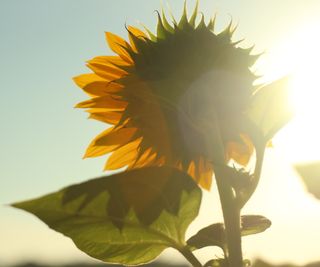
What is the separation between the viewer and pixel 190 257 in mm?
1213

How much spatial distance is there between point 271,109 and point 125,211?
47cm

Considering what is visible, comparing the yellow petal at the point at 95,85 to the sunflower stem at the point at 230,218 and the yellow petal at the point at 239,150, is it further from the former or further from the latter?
the sunflower stem at the point at 230,218

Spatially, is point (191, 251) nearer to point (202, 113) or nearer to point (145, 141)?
point (202, 113)

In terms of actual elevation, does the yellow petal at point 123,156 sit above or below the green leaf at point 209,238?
above

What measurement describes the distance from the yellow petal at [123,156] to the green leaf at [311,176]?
1.01 metres

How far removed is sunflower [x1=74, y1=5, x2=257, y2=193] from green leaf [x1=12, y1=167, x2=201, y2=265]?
5.5 inches

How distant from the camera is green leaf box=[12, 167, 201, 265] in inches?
38.7

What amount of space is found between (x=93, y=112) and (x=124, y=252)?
1.01 meters

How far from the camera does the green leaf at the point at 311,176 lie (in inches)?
32.9

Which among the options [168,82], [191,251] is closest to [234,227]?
[191,251]

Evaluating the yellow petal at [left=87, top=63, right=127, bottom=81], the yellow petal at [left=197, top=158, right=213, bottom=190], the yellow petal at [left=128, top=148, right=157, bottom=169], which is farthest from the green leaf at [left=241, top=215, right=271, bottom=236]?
the yellow petal at [left=87, top=63, right=127, bottom=81]

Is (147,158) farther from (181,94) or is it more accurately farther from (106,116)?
(181,94)

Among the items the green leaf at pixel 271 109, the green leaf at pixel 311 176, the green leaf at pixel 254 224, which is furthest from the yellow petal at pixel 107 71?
the green leaf at pixel 311 176

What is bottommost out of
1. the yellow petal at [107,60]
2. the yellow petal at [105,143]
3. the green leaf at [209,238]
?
the green leaf at [209,238]
